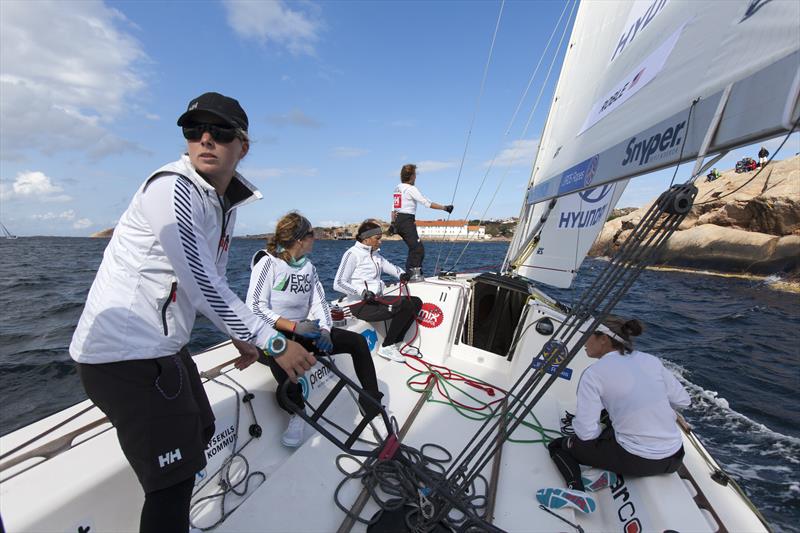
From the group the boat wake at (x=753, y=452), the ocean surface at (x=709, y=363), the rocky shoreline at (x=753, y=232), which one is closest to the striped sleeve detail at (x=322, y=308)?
the ocean surface at (x=709, y=363)

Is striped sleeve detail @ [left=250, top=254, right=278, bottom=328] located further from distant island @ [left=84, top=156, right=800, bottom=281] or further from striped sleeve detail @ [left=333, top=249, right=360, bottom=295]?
distant island @ [left=84, top=156, right=800, bottom=281]

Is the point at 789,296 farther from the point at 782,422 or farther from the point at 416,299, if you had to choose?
the point at 416,299

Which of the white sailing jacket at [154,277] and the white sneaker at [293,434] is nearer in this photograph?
the white sailing jacket at [154,277]

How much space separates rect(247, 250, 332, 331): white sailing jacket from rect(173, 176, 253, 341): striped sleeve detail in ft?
4.04

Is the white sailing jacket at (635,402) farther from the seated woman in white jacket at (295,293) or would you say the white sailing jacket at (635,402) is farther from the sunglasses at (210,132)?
the sunglasses at (210,132)

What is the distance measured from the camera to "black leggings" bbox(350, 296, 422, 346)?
3834mm

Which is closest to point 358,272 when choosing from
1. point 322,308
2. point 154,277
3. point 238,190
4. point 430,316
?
point 430,316


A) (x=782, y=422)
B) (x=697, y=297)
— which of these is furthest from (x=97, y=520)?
(x=697, y=297)

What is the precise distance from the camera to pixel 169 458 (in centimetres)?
113

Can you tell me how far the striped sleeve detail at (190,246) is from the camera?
1.05 meters

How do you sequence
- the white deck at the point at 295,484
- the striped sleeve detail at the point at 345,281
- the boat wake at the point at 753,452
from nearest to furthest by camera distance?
A: the white deck at the point at 295,484 → the boat wake at the point at 753,452 → the striped sleeve detail at the point at 345,281

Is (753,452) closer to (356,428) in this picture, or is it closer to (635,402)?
(635,402)

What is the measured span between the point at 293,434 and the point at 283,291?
3.31 feet

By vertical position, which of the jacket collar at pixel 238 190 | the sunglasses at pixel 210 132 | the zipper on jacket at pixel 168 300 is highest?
the sunglasses at pixel 210 132
